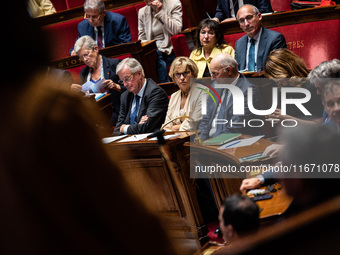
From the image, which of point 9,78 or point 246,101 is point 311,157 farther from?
point 246,101

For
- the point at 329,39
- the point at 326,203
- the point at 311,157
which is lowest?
the point at 329,39

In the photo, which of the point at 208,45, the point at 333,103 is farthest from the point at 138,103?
the point at 333,103

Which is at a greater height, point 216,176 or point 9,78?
point 9,78

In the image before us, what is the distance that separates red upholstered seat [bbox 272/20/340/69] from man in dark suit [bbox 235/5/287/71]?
277 mm

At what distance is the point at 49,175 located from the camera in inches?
10.5

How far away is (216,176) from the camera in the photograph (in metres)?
2.42

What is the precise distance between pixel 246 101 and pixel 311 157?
180 cm

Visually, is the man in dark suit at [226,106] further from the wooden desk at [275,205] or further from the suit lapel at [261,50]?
the wooden desk at [275,205]

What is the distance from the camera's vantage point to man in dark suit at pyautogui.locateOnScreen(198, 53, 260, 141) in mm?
2664

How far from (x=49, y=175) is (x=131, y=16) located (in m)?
4.40

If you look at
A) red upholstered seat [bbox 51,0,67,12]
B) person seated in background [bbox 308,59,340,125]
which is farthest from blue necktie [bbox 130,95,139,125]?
red upholstered seat [bbox 51,0,67,12]

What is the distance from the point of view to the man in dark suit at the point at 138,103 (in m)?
3.18

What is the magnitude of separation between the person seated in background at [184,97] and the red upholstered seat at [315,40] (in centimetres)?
86

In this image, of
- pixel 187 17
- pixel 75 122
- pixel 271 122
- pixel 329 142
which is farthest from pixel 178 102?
pixel 75 122
